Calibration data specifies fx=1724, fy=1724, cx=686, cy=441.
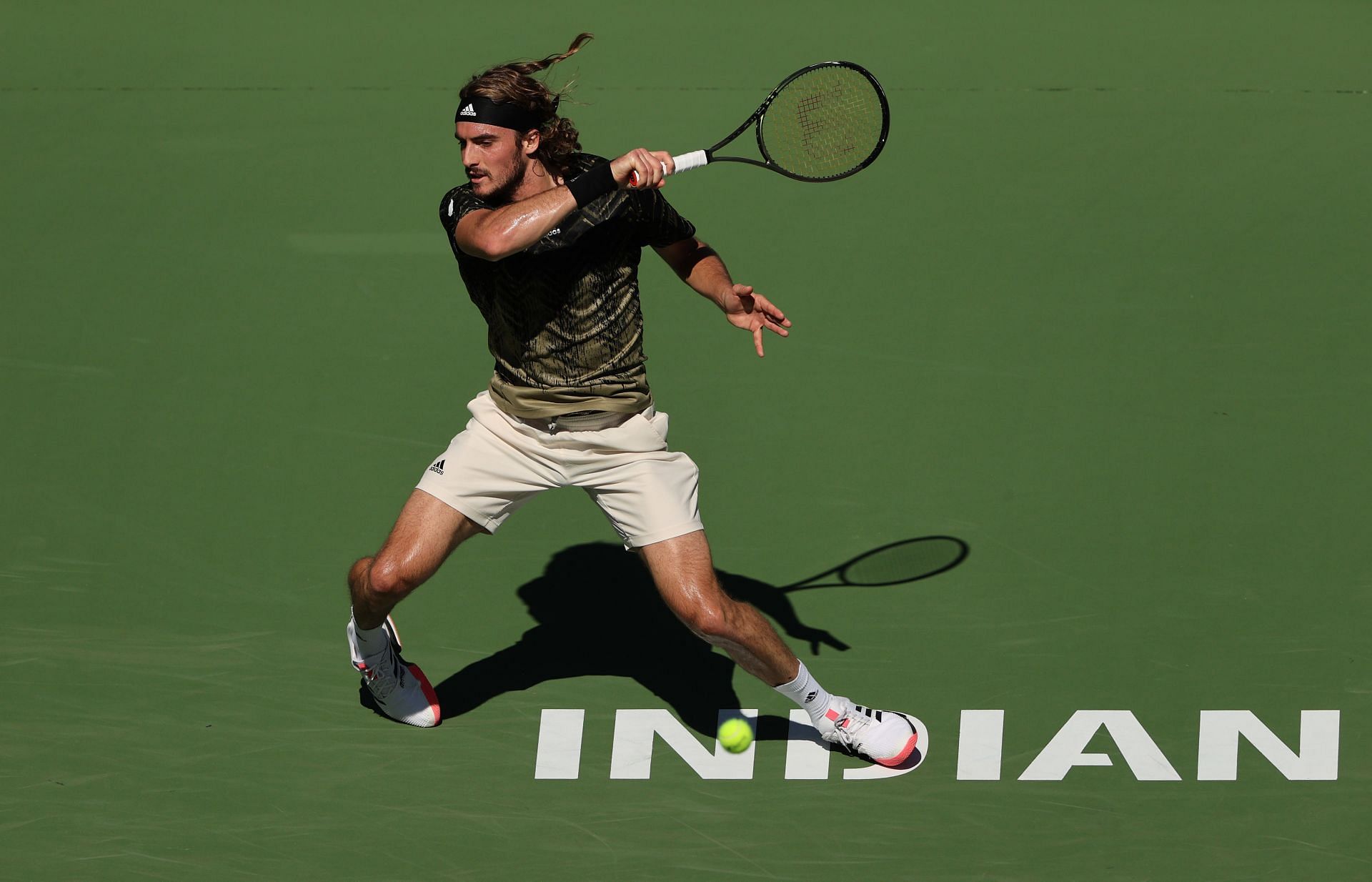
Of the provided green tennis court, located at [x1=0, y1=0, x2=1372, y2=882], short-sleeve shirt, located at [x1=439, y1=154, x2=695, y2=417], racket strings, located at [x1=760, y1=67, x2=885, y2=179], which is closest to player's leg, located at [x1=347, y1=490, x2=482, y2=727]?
green tennis court, located at [x1=0, y1=0, x2=1372, y2=882]

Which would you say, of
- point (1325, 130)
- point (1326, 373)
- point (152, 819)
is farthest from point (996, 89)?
point (152, 819)

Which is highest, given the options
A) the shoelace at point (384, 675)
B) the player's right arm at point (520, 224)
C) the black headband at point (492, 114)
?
the black headband at point (492, 114)

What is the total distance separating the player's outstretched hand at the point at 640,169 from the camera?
181 inches

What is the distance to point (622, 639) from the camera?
5.79 metres

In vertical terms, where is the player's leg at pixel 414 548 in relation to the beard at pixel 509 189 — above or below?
below

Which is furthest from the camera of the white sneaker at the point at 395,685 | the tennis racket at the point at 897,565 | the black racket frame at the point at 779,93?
the tennis racket at the point at 897,565

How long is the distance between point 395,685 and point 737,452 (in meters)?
1.56

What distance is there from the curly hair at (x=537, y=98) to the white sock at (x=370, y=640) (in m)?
1.51

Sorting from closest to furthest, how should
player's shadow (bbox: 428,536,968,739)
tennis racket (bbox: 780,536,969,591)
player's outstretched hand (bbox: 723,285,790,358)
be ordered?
player's outstretched hand (bbox: 723,285,790,358)
player's shadow (bbox: 428,536,968,739)
tennis racket (bbox: 780,536,969,591)

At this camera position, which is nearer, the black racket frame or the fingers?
the fingers

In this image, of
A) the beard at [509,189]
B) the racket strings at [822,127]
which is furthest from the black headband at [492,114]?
the racket strings at [822,127]

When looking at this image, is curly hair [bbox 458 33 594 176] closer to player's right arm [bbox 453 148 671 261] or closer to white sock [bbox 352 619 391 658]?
player's right arm [bbox 453 148 671 261]

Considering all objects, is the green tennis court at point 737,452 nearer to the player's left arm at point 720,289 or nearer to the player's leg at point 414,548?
the player's leg at point 414,548

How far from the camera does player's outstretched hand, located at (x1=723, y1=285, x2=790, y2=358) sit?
511 cm
